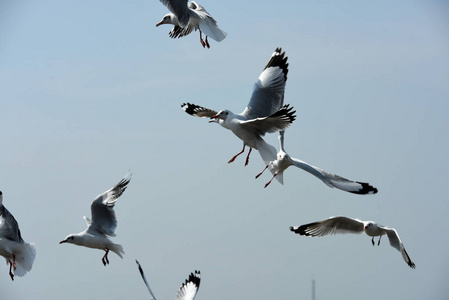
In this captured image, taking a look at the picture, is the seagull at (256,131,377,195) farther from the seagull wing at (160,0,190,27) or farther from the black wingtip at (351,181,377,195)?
the seagull wing at (160,0,190,27)

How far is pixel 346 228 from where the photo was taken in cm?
1032

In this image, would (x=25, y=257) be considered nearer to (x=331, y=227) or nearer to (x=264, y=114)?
(x=264, y=114)

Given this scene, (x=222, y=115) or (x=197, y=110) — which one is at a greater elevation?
(x=197, y=110)

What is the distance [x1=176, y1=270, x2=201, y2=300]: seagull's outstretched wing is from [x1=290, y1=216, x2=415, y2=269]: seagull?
1.33 metres

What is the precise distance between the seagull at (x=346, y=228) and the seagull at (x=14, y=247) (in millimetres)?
3226

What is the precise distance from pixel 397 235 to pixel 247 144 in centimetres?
218

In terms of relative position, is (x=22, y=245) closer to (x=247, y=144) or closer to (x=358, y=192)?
(x=247, y=144)

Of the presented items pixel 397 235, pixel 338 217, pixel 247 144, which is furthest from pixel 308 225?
pixel 247 144

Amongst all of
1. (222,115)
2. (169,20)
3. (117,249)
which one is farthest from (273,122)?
(169,20)

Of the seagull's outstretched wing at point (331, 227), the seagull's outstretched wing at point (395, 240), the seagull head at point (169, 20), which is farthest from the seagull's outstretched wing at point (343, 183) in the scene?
the seagull head at point (169, 20)

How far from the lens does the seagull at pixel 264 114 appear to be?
8664 millimetres

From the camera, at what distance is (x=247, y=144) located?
29.8 feet

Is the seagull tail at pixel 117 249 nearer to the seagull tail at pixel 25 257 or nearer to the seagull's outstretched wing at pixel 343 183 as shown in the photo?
the seagull tail at pixel 25 257

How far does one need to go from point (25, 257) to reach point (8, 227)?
1.39ft
